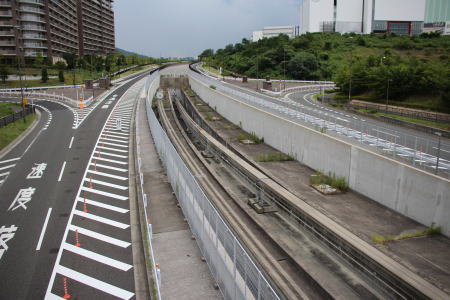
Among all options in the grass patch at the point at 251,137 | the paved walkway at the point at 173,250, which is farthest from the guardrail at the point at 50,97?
the paved walkway at the point at 173,250

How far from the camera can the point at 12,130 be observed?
37.4m

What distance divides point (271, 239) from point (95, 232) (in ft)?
25.2

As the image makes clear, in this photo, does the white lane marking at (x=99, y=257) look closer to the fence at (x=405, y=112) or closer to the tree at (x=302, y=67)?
the fence at (x=405, y=112)

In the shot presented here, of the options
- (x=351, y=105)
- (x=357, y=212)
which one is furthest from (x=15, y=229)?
(x=351, y=105)

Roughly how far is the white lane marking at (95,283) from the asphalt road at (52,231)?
0.11 ft

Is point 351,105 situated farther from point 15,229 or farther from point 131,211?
point 15,229

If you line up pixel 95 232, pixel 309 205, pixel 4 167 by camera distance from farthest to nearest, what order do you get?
pixel 4 167, pixel 309 205, pixel 95 232

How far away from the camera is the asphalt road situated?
41.8 ft

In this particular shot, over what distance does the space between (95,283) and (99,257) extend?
5.93 ft

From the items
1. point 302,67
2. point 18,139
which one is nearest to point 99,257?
point 18,139

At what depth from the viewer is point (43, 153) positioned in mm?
29812

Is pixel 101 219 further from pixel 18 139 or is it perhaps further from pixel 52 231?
pixel 18 139

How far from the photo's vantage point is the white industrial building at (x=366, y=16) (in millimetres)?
148375

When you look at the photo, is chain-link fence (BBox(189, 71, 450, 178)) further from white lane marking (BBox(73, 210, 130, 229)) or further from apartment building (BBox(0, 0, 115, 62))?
apartment building (BBox(0, 0, 115, 62))
